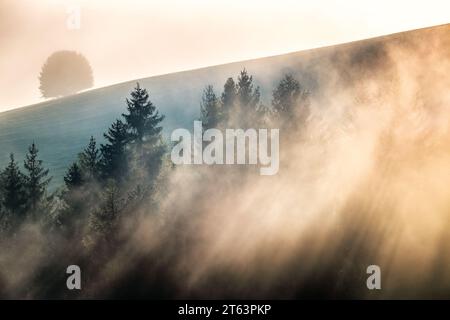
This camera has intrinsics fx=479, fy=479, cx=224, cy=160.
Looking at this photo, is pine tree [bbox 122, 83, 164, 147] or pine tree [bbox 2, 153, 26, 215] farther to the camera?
pine tree [bbox 122, 83, 164, 147]

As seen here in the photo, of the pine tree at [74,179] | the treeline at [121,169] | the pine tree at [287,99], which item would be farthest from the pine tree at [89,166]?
the pine tree at [287,99]

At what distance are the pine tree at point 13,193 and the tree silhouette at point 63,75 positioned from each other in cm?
8795

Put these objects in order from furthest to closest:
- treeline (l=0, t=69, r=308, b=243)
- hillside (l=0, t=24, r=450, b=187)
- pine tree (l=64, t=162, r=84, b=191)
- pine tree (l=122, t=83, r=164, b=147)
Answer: hillside (l=0, t=24, r=450, b=187) → pine tree (l=122, t=83, r=164, b=147) → pine tree (l=64, t=162, r=84, b=191) → treeline (l=0, t=69, r=308, b=243)

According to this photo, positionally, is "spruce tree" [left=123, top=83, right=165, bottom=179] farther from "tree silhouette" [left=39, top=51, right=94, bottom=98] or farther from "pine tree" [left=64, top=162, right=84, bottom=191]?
"tree silhouette" [left=39, top=51, right=94, bottom=98]

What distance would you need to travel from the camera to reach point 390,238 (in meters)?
41.1

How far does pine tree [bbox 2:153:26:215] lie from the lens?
1618 inches

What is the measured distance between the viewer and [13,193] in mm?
41312

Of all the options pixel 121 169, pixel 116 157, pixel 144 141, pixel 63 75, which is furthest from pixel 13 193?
pixel 63 75

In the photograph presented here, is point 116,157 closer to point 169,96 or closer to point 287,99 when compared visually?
point 287,99

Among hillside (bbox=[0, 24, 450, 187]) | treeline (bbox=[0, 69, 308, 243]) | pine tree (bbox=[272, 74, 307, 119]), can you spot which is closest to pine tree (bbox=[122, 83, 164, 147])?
treeline (bbox=[0, 69, 308, 243])

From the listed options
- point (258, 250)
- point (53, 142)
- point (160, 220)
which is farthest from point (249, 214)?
point (53, 142)

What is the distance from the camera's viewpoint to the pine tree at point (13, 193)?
41.1 metres

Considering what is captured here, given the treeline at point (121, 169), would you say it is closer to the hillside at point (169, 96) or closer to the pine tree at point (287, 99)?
the pine tree at point (287, 99)

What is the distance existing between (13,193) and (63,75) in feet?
294
